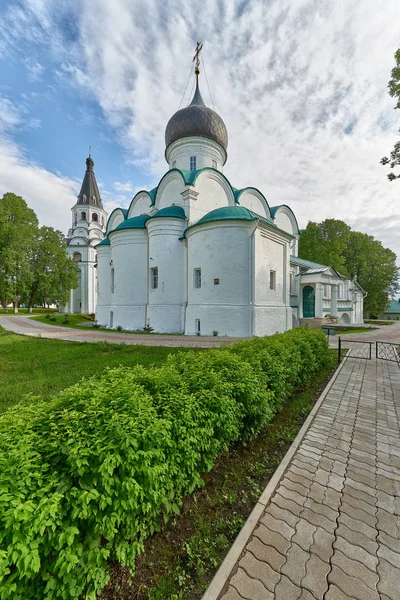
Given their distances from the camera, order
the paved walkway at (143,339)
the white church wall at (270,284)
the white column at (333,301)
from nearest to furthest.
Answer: the paved walkway at (143,339)
the white church wall at (270,284)
the white column at (333,301)

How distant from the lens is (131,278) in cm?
1794

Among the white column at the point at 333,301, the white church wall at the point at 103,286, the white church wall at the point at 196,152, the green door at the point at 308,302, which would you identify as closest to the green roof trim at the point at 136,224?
the white church wall at the point at 103,286

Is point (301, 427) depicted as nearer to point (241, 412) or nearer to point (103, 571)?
point (241, 412)

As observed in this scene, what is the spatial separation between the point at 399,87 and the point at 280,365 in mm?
9468

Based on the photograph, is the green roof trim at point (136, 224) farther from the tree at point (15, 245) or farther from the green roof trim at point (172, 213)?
the tree at point (15, 245)

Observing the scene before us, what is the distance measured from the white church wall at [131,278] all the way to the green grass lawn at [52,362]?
6.83 meters

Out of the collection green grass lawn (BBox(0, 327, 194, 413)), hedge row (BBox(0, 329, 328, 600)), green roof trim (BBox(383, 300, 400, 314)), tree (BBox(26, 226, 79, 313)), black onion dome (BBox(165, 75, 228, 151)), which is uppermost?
black onion dome (BBox(165, 75, 228, 151))

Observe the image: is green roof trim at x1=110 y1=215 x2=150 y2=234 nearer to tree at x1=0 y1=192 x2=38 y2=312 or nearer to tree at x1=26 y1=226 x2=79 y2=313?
tree at x1=0 y1=192 x2=38 y2=312

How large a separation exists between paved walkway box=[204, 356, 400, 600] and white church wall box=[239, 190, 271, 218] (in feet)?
61.3

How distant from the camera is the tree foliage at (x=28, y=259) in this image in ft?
96.9

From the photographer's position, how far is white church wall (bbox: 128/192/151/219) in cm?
2088

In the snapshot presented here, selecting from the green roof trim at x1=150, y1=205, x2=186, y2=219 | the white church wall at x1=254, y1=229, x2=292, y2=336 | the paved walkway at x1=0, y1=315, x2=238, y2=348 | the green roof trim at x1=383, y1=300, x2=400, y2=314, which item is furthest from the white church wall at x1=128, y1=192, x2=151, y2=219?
the green roof trim at x1=383, y1=300, x2=400, y2=314

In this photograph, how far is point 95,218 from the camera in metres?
41.0

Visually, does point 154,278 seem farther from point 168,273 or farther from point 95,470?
point 95,470
